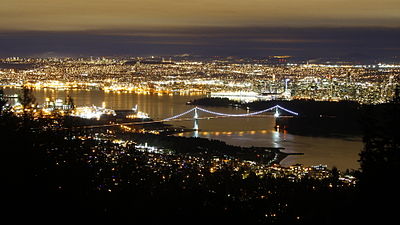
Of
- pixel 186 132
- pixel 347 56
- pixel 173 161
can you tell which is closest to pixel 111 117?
pixel 186 132

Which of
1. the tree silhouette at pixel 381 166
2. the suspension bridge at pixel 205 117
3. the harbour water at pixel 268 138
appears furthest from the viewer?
the suspension bridge at pixel 205 117

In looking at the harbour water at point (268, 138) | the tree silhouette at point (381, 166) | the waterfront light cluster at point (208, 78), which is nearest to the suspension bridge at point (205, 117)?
the harbour water at point (268, 138)

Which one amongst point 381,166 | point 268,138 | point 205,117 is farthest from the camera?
point 205,117

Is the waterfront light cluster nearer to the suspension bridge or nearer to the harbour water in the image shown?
the suspension bridge

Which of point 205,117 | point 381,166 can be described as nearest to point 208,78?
point 205,117

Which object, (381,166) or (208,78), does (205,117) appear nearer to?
(381,166)

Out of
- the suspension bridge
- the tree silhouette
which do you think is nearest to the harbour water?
the suspension bridge

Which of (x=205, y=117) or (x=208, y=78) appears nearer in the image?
(x=205, y=117)

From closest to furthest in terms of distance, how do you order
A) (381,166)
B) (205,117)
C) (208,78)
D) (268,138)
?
(381,166) → (268,138) → (205,117) → (208,78)

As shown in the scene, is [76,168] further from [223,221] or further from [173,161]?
[173,161]

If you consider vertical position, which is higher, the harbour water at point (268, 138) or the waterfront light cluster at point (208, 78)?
the waterfront light cluster at point (208, 78)

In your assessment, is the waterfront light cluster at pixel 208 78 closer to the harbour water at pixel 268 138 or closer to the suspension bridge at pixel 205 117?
the suspension bridge at pixel 205 117
